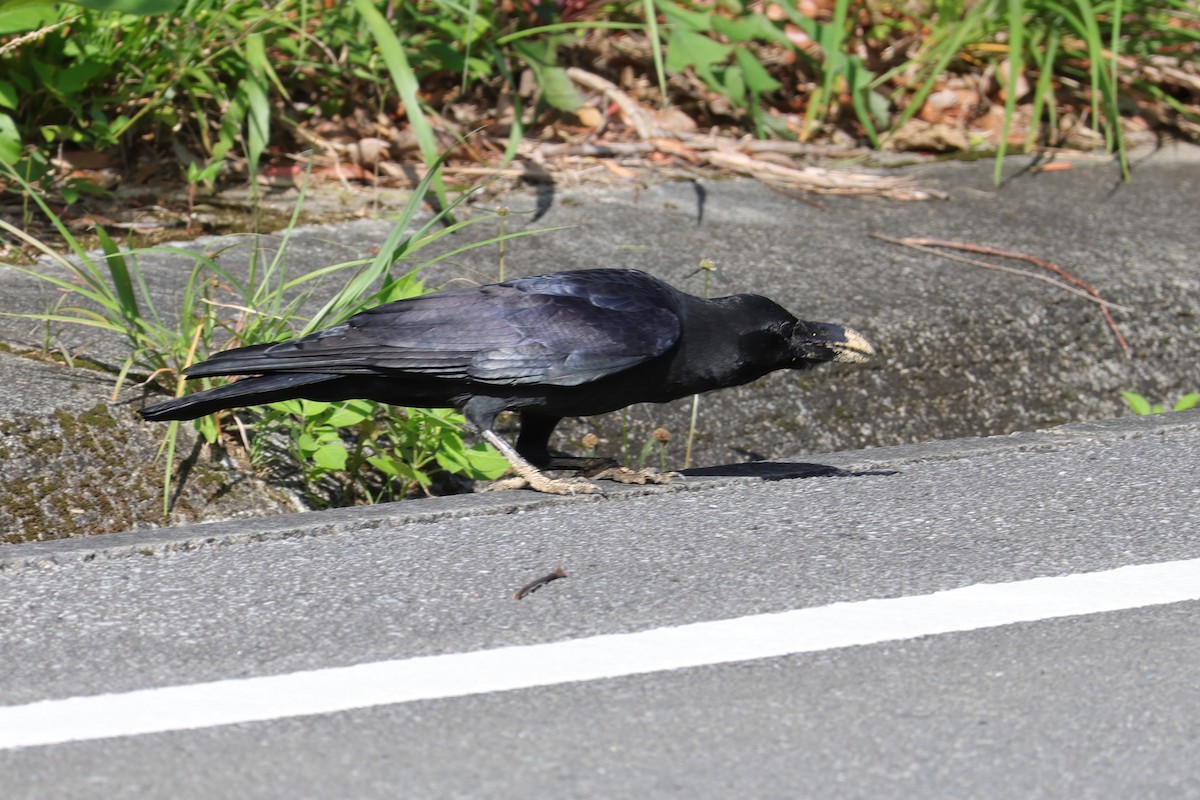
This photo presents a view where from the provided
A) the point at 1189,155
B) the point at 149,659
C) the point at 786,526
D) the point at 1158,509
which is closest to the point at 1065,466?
the point at 1158,509

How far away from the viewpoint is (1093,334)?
4.89 m

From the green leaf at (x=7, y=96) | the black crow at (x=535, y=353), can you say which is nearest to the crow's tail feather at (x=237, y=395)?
the black crow at (x=535, y=353)

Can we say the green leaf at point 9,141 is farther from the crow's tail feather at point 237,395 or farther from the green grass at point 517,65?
the crow's tail feather at point 237,395

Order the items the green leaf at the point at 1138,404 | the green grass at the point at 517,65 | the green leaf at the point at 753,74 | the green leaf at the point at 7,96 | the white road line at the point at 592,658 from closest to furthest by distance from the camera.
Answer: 1. the white road line at the point at 592,658
2. the green leaf at the point at 1138,404
3. the green leaf at the point at 7,96
4. the green grass at the point at 517,65
5. the green leaf at the point at 753,74

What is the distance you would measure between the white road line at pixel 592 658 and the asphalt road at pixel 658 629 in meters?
0.02

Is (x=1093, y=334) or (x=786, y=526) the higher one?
(x=786, y=526)

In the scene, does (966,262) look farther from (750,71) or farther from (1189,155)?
(1189,155)

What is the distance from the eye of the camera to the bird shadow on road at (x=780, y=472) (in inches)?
139

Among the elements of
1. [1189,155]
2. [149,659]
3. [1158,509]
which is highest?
[149,659]

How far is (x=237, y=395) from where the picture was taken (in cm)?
328

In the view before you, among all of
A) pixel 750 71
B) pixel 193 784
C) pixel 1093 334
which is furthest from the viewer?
pixel 750 71

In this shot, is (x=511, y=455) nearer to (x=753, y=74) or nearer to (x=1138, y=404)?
(x=1138, y=404)

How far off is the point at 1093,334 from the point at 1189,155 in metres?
2.23

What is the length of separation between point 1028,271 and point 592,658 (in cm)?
318
